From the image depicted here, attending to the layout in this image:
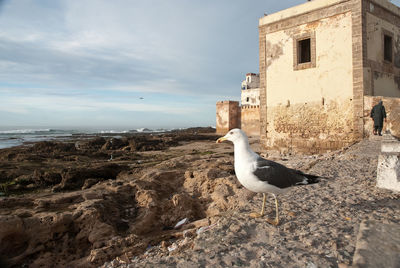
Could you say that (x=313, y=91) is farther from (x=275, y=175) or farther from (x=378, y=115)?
(x=275, y=175)

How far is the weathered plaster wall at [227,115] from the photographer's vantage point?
31031 mm

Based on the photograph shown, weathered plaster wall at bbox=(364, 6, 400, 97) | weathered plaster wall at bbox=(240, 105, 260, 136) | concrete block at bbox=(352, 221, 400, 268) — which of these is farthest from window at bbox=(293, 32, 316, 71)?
weathered plaster wall at bbox=(240, 105, 260, 136)

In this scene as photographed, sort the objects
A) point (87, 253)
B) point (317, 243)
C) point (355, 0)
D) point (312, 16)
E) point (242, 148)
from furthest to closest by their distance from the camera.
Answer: point (312, 16) < point (355, 0) < point (87, 253) < point (242, 148) < point (317, 243)

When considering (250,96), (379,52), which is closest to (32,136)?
(250,96)

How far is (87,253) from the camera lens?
13.0 ft

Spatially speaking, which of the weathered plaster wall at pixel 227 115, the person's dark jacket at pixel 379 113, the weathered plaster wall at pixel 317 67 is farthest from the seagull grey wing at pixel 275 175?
the weathered plaster wall at pixel 227 115

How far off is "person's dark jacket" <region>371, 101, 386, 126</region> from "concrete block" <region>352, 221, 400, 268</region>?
7056mm

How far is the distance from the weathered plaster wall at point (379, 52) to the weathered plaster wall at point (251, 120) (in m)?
16.7

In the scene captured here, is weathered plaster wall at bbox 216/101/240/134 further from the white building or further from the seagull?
the seagull

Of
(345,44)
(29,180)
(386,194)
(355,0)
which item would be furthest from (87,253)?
(355,0)

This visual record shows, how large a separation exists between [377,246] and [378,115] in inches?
307

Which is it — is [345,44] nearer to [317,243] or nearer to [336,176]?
[336,176]

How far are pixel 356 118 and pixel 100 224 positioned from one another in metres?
9.61

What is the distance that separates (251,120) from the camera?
94.8 feet
